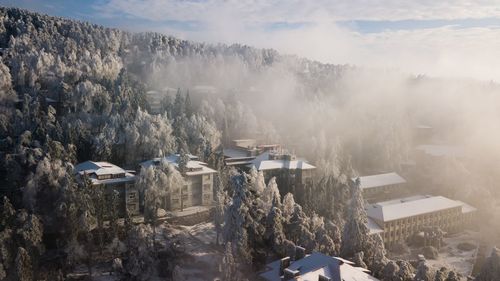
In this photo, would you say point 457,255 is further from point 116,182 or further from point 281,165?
point 116,182

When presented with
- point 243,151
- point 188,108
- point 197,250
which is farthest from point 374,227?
point 188,108

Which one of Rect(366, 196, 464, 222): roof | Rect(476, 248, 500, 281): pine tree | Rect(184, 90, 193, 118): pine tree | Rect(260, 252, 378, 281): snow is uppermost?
Rect(184, 90, 193, 118): pine tree

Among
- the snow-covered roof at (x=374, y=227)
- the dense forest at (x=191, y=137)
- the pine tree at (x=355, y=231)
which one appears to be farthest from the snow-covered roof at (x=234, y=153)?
the pine tree at (x=355, y=231)

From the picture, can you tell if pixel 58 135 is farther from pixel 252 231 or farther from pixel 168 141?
pixel 252 231

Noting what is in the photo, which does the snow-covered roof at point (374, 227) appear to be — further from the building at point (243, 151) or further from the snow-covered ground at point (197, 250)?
the building at point (243, 151)

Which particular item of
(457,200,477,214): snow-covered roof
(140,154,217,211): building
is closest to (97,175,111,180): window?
(140,154,217,211): building

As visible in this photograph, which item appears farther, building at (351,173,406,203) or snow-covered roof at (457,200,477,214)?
building at (351,173,406,203)

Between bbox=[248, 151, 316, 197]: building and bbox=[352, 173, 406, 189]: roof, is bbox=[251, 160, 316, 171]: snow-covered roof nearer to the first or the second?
bbox=[248, 151, 316, 197]: building
